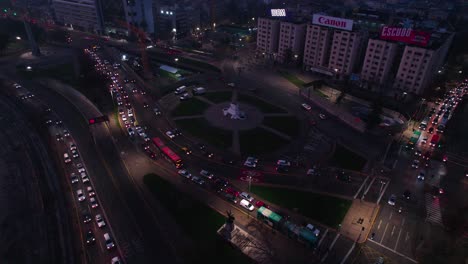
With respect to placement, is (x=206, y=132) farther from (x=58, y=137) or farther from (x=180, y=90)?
(x=58, y=137)

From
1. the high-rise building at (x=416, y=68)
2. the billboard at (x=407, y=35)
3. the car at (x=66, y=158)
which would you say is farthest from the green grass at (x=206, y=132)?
the billboard at (x=407, y=35)

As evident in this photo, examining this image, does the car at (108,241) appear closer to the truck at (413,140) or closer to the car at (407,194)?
the car at (407,194)

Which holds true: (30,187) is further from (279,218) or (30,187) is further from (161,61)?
(161,61)

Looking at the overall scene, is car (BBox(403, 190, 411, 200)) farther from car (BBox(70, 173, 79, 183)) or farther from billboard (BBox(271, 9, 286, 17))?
billboard (BBox(271, 9, 286, 17))

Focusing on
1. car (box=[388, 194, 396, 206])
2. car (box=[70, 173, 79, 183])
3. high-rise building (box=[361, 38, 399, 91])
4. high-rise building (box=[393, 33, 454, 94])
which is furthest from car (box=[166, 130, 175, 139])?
high-rise building (box=[393, 33, 454, 94])

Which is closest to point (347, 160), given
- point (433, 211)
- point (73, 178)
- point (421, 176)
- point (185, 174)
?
point (421, 176)

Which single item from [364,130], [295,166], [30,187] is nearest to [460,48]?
[364,130]
